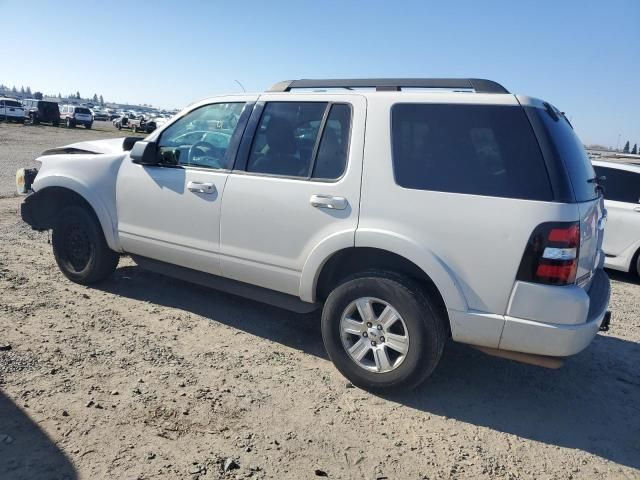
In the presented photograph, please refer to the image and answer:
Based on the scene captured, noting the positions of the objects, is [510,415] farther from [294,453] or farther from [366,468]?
[294,453]

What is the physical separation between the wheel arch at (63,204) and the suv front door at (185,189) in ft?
0.55

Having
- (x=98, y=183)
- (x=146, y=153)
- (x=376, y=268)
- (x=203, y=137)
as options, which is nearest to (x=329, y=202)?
(x=376, y=268)

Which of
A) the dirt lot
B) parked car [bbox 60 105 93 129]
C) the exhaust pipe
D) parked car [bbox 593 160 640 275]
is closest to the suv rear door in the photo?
the dirt lot

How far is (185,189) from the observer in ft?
14.4

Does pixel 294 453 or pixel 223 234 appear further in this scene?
pixel 223 234

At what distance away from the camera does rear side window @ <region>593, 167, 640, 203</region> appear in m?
7.23

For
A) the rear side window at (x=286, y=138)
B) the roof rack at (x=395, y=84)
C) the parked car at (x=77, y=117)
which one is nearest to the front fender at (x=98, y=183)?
the rear side window at (x=286, y=138)

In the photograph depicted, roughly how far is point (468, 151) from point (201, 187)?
6.96 ft

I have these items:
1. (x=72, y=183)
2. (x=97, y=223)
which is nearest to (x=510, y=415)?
(x=97, y=223)

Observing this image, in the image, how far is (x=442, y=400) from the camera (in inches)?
142

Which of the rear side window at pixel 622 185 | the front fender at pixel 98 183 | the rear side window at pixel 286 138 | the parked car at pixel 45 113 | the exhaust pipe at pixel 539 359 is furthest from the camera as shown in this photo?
the parked car at pixel 45 113

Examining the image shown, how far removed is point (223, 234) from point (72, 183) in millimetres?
1823

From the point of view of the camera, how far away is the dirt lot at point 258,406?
284 cm

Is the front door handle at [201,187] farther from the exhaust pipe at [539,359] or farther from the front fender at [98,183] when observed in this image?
the exhaust pipe at [539,359]
